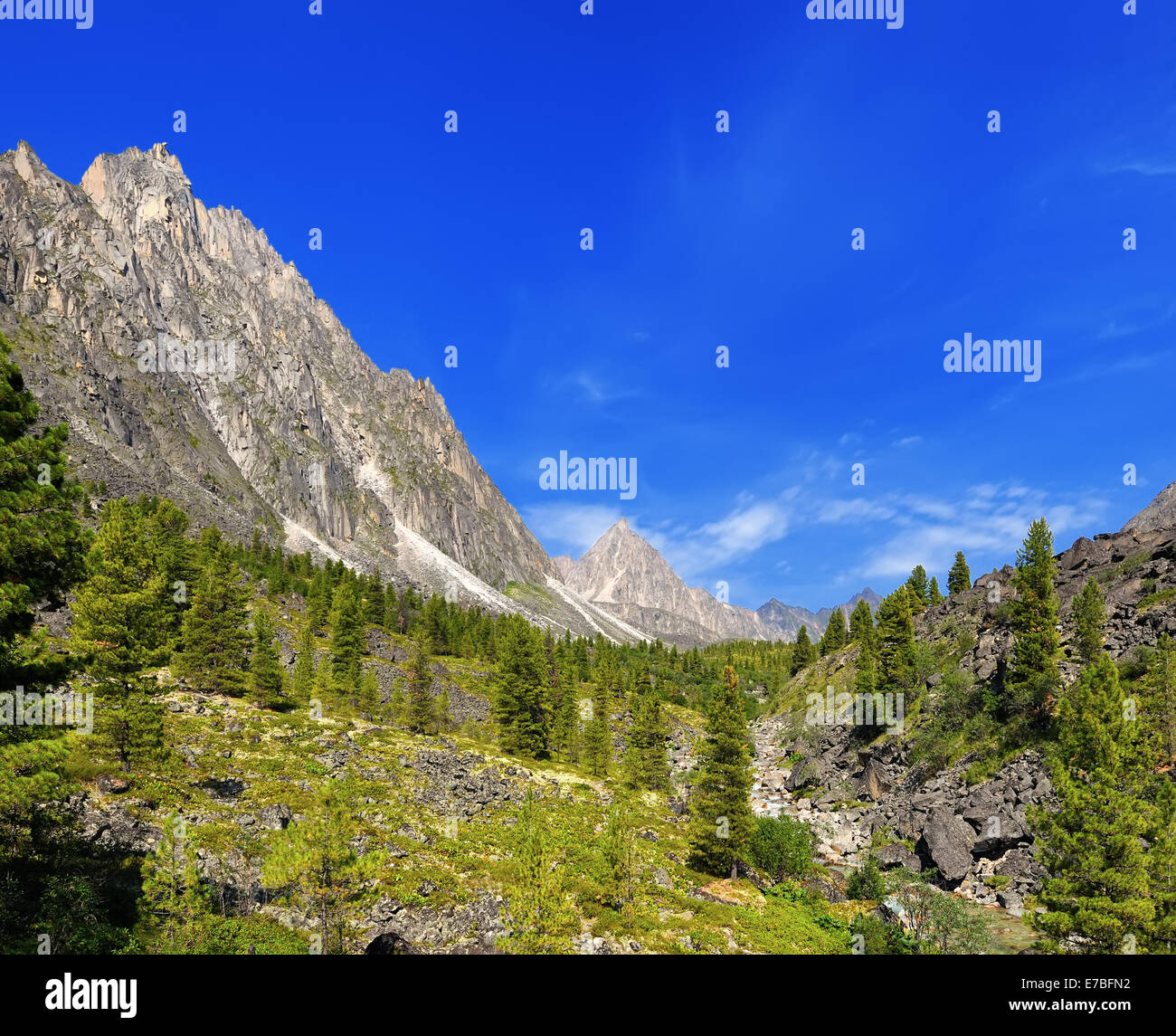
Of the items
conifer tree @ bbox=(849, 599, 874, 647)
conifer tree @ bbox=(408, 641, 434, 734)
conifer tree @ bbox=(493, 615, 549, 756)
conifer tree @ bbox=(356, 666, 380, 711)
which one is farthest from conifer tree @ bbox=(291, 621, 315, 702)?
conifer tree @ bbox=(849, 599, 874, 647)

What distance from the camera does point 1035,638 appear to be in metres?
54.5

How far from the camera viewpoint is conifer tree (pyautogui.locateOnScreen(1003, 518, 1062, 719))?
172 ft

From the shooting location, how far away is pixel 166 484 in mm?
189875

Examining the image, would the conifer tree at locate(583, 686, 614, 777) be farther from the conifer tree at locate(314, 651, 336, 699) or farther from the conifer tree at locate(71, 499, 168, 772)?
the conifer tree at locate(71, 499, 168, 772)

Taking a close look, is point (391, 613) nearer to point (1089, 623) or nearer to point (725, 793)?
point (725, 793)

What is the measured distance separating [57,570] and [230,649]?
49023 millimetres

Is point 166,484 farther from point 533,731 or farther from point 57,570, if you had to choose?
point 57,570

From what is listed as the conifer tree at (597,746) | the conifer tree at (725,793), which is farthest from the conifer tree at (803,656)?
the conifer tree at (725,793)

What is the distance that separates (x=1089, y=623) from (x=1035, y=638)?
14.2ft

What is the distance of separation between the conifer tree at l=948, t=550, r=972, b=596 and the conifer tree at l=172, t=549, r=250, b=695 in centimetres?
11263

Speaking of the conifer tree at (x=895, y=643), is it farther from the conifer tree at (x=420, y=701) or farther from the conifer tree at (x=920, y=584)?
the conifer tree at (x=420, y=701)

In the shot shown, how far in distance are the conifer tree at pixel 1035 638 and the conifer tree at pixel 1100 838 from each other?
29032 mm
